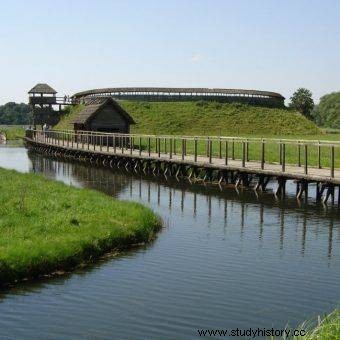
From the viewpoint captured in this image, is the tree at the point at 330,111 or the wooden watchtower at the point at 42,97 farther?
the tree at the point at 330,111

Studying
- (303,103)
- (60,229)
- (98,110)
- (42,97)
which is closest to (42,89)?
(42,97)

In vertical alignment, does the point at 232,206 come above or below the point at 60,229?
below

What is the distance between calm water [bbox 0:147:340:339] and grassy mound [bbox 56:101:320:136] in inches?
2761

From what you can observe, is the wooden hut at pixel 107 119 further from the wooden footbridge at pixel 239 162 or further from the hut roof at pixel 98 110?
the wooden footbridge at pixel 239 162

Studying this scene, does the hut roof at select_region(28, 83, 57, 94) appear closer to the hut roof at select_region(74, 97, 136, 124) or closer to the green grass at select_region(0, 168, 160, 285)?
the hut roof at select_region(74, 97, 136, 124)

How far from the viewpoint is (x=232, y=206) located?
97.3 feet

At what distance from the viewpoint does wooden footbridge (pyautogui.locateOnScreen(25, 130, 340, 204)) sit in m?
32.4

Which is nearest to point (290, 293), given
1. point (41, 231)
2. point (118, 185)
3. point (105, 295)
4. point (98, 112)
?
point (105, 295)

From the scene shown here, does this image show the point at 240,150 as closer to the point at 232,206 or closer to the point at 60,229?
the point at 232,206

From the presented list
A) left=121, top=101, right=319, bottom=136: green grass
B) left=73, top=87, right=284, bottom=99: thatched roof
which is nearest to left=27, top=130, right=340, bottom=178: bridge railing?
left=121, top=101, right=319, bottom=136: green grass

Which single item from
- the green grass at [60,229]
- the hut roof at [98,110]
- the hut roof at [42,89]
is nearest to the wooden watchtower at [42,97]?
the hut roof at [42,89]

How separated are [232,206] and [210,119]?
236 ft

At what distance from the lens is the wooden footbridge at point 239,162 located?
32.4m

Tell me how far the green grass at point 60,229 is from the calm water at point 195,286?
2.13 feet
